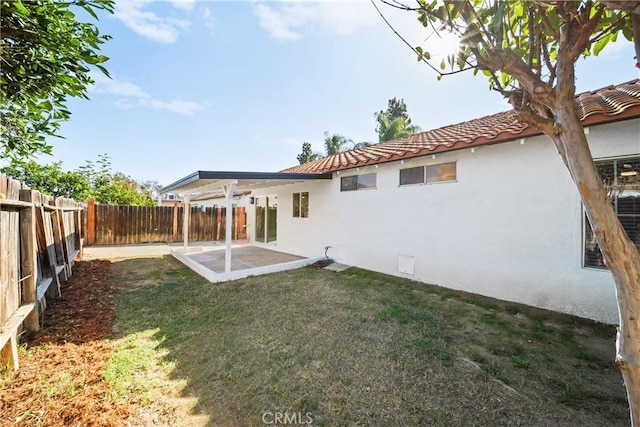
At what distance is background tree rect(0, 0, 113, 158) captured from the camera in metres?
3.42

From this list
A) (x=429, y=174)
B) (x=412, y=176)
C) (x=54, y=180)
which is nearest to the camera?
(x=429, y=174)

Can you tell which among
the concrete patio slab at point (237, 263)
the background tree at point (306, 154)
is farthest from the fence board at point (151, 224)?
the background tree at point (306, 154)

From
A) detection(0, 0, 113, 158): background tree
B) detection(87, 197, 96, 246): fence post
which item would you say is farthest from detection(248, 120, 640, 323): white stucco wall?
detection(87, 197, 96, 246): fence post

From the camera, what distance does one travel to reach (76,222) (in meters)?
9.94

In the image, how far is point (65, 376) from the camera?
310 centimetres

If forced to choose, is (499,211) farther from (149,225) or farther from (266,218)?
(149,225)

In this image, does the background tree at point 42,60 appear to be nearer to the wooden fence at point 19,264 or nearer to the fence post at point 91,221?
the wooden fence at point 19,264

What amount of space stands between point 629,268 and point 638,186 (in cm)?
447

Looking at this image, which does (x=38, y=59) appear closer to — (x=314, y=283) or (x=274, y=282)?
(x=274, y=282)

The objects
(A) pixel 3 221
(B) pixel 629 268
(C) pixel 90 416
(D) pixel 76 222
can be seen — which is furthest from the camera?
(D) pixel 76 222

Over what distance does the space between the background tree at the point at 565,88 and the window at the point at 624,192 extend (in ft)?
9.93

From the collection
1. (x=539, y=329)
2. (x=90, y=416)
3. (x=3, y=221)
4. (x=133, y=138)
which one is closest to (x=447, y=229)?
(x=539, y=329)

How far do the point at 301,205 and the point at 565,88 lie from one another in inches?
395

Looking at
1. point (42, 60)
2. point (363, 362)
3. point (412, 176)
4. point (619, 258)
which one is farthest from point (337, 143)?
point (619, 258)
